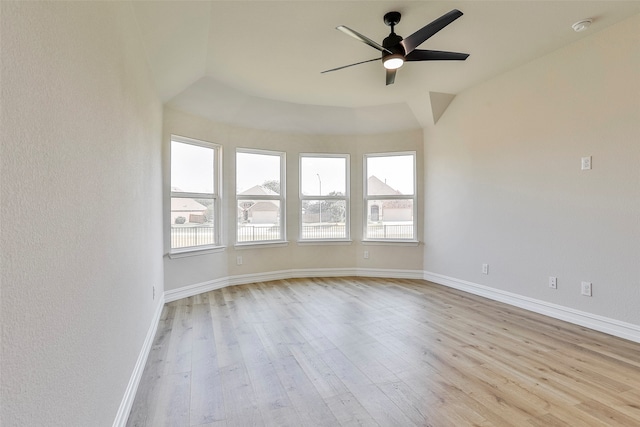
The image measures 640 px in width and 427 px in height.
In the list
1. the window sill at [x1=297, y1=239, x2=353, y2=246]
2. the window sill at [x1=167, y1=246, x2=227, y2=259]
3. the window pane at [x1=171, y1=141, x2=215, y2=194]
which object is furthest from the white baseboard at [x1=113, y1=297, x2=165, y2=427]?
the window sill at [x1=297, y1=239, x2=353, y2=246]

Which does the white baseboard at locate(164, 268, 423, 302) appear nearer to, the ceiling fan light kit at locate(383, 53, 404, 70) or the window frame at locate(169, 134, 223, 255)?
the window frame at locate(169, 134, 223, 255)

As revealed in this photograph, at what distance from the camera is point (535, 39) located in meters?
3.05

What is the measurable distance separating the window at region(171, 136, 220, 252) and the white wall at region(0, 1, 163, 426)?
2233mm

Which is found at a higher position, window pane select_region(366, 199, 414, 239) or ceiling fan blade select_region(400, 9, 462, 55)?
ceiling fan blade select_region(400, 9, 462, 55)

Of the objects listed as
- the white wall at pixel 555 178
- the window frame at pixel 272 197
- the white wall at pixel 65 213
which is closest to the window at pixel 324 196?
the window frame at pixel 272 197

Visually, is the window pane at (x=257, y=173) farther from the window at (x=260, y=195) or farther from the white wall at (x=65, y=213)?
the white wall at (x=65, y=213)

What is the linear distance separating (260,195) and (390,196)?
212cm

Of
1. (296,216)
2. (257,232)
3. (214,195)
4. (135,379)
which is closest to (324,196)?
(296,216)

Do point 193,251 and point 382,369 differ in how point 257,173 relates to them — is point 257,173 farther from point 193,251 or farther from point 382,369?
point 382,369

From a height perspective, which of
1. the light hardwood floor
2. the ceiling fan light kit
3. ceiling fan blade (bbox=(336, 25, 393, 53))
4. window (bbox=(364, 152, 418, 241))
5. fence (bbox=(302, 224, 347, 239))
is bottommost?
the light hardwood floor

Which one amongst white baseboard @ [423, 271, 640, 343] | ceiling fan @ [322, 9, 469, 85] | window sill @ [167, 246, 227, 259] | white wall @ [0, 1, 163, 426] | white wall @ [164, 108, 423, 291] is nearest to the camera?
white wall @ [0, 1, 163, 426]

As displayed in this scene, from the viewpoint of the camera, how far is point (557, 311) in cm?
332

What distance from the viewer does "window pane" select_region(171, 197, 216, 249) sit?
415cm

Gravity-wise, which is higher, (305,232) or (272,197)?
(272,197)
